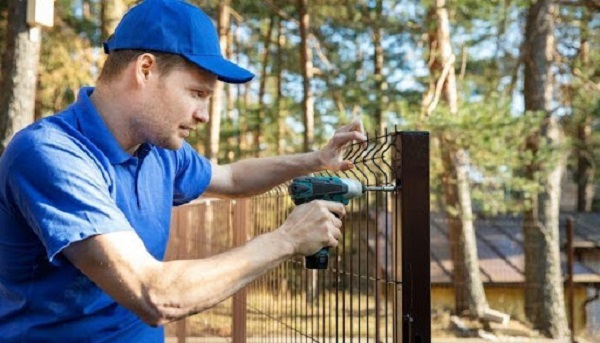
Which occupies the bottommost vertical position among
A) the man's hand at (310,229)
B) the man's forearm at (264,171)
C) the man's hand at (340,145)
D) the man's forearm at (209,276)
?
the man's forearm at (209,276)

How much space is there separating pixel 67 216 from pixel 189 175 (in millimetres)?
979

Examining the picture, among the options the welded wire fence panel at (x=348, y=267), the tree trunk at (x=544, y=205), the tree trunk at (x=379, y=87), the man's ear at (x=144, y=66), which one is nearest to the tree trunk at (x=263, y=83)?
the tree trunk at (x=379, y=87)

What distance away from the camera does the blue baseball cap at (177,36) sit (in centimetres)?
204

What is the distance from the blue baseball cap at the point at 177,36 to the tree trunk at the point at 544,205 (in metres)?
11.6

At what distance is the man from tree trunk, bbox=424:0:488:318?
38.1ft

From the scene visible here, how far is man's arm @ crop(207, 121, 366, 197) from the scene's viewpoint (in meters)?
2.97

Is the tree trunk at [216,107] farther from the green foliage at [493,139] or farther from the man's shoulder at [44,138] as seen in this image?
the man's shoulder at [44,138]

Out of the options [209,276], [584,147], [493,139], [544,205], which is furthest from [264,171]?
[584,147]

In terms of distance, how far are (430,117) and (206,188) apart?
390 inches

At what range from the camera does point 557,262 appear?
43.5 feet

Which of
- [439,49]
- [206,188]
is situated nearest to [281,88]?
[439,49]

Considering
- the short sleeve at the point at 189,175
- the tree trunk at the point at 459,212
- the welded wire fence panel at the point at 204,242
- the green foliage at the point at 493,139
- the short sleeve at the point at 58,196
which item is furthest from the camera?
the tree trunk at the point at 459,212

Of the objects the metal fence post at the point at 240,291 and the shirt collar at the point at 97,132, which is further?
the metal fence post at the point at 240,291

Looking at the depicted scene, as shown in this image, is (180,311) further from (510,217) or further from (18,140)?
(510,217)
